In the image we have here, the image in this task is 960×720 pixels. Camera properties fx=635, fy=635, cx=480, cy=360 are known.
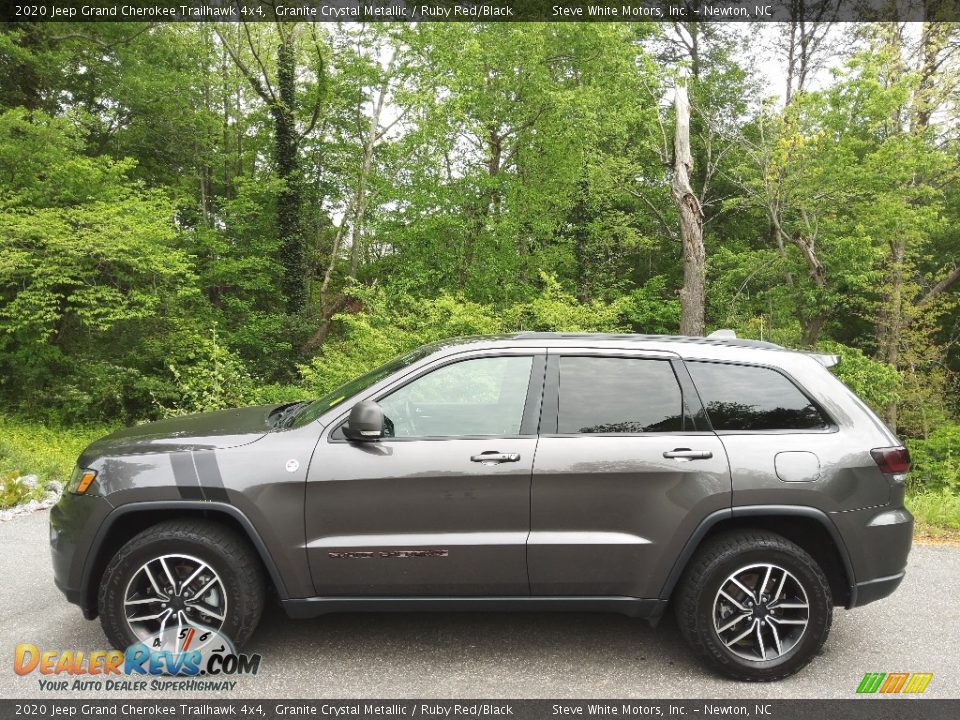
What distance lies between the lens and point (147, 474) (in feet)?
10.6

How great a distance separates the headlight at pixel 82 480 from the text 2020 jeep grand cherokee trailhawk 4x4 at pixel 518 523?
11 mm

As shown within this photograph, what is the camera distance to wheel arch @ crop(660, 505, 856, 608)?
3170mm

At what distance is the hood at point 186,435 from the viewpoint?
3.34 m

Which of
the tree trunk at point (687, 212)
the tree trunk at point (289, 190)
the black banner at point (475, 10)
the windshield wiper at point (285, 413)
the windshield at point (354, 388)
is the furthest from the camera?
the tree trunk at point (289, 190)

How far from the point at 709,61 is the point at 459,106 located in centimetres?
1171

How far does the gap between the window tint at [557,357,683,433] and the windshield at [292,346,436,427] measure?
83 centimetres

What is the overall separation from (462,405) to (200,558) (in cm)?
160

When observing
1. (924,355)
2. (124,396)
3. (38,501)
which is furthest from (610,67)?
(38,501)

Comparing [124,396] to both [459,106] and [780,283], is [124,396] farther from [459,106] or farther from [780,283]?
[780,283]

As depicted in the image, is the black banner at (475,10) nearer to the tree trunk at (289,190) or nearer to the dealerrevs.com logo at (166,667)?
the tree trunk at (289,190)

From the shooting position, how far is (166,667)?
319 centimetres

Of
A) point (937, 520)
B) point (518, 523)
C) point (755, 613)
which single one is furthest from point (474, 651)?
point (937, 520)

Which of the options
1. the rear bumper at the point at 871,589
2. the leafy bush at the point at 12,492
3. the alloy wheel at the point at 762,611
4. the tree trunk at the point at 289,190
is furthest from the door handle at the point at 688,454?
the tree trunk at the point at 289,190

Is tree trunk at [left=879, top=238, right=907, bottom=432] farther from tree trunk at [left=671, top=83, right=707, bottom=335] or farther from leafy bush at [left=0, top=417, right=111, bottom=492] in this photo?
leafy bush at [left=0, top=417, right=111, bottom=492]
